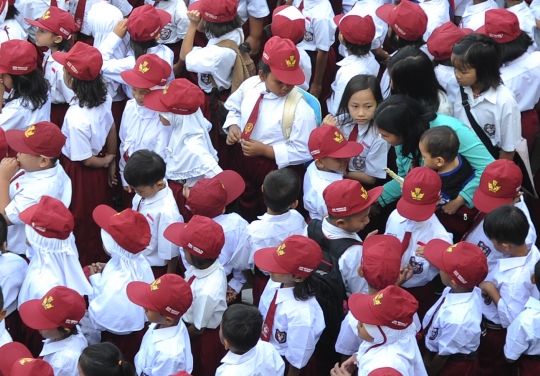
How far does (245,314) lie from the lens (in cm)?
399

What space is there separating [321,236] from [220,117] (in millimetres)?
1735

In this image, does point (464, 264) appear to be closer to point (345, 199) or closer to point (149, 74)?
point (345, 199)

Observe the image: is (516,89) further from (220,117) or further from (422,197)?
(220,117)

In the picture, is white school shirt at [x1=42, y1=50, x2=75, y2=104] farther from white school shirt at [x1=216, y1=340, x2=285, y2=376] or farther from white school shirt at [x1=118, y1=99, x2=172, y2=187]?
white school shirt at [x1=216, y1=340, x2=285, y2=376]

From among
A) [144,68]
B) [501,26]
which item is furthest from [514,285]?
[144,68]

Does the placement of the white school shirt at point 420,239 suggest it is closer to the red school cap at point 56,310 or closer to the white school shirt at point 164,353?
the white school shirt at point 164,353

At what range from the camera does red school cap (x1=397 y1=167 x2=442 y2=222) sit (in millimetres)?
4535

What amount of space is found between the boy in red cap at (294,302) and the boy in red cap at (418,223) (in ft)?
2.03

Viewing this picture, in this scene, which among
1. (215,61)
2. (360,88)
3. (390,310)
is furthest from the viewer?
(215,61)

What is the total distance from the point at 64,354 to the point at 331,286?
4.59 feet

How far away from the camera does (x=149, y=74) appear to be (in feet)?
18.2

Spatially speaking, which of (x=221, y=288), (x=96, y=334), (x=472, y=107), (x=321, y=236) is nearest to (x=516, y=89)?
(x=472, y=107)

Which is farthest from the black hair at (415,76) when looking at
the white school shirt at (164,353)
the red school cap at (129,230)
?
the white school shirt at (164,353)

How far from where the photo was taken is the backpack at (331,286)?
4.46 metres
